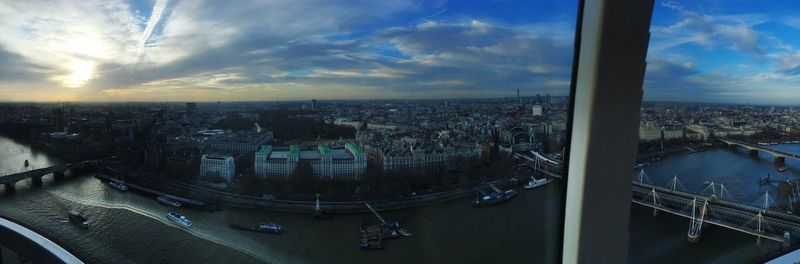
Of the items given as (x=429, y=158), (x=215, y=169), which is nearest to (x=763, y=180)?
(x=429, y=158)

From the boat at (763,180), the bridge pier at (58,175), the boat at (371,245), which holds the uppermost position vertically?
the bridge pier at (58,175)

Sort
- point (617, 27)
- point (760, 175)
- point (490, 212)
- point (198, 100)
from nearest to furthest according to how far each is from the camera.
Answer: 1. point (617, 27)
2. point (198, 100)
3. point (490, 212)
4. point (760, 175)

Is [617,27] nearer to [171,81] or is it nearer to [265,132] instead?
[265,132]

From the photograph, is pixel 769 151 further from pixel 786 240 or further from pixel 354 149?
pixel 354 149

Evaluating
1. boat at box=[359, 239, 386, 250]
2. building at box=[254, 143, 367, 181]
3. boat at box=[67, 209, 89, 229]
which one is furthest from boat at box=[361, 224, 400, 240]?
boat at box=[67, 209, 89, 229]

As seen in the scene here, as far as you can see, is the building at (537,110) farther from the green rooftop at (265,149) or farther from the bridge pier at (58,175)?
the bridge pier at (58,175)

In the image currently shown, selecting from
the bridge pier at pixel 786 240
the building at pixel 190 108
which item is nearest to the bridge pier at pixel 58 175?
the building at pixel 190 108

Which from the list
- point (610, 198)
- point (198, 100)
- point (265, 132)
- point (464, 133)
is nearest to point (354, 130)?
point (265, 132)
